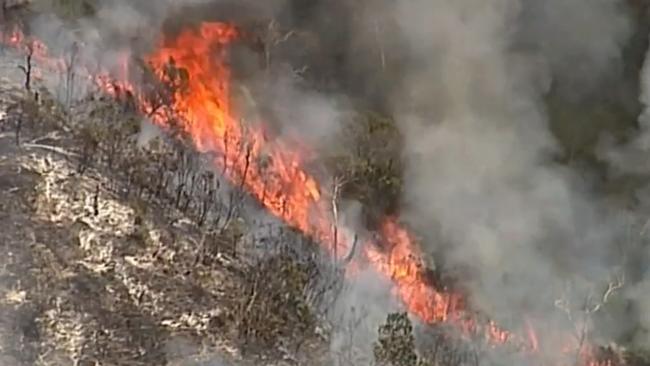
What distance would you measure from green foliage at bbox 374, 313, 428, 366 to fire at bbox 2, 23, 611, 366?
2.57 meters

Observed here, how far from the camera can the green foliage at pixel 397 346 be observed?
16125 millimetres

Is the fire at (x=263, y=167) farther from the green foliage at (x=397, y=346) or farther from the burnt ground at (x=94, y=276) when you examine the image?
the green foliage at (x=397, y=346)

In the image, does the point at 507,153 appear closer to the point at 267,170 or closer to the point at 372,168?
the point at 372,168

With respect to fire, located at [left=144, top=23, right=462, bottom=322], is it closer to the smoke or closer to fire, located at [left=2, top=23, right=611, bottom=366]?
fire, located at [left=2, top=23, right=611, bottom=366]

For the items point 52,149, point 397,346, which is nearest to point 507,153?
point 397,346

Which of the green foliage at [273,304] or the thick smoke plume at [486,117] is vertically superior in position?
the thick smoke plume at [486,117]

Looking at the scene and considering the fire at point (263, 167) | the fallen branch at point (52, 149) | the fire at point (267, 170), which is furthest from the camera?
the fire at point (263, 167)

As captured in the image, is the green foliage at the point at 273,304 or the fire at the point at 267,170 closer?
the green foliage at the point at 273,304

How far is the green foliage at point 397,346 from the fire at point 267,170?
8.44 feet

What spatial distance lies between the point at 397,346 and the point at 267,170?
5580 millimetres

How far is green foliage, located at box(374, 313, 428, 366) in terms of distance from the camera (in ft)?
52.9

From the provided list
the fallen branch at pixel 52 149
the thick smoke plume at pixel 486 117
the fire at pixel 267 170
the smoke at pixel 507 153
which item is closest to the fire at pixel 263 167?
the fire at pixel 267 170

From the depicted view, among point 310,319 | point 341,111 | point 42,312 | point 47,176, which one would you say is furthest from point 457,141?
point 42,312

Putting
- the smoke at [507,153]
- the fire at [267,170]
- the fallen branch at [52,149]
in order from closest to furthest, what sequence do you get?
1. the fallen branch at [52,149]
2. the fire at [267,170]
3. the smoke at [507,153]
